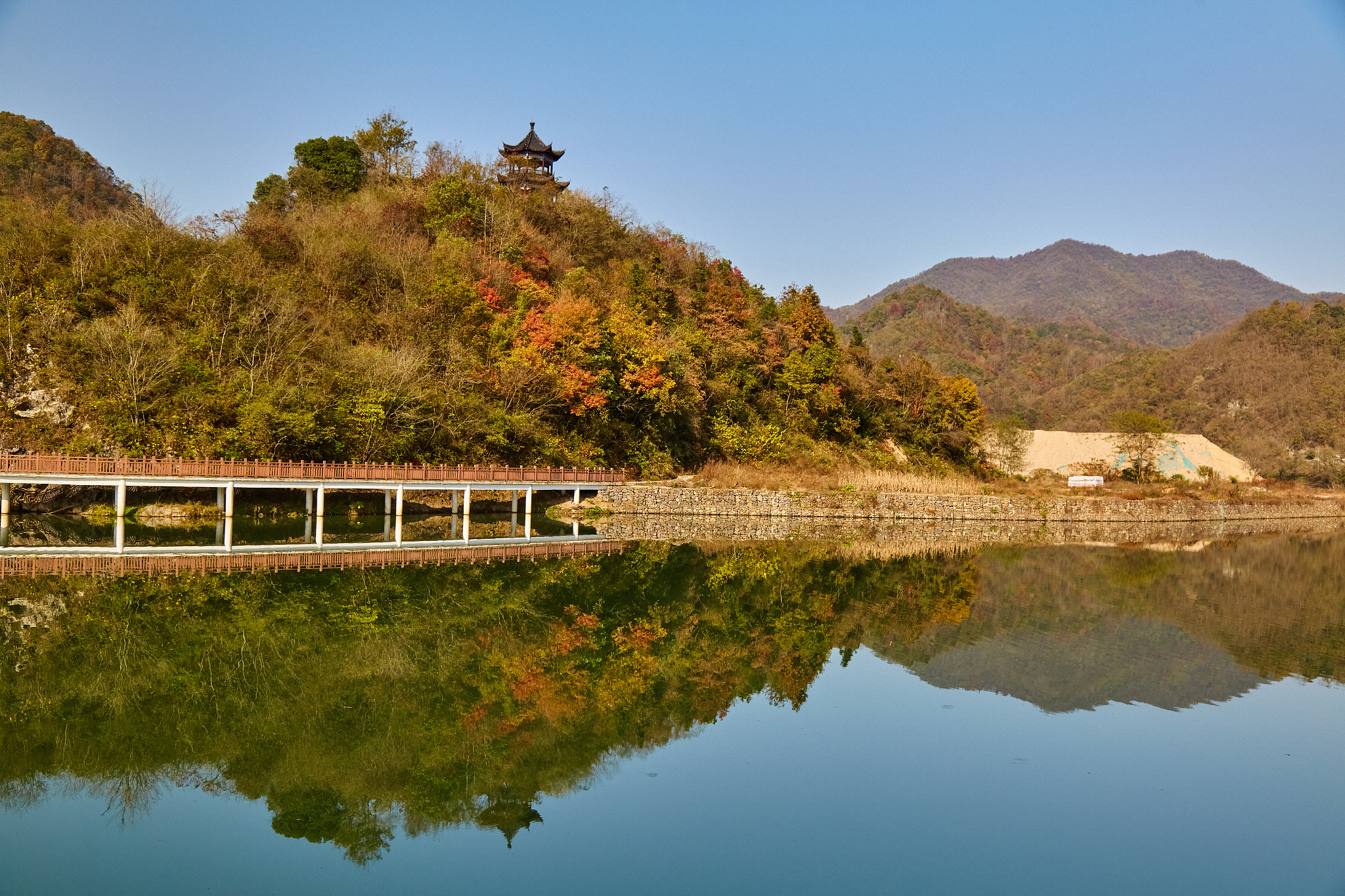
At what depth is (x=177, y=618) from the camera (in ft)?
45.3

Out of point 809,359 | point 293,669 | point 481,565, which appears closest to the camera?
point 293,669

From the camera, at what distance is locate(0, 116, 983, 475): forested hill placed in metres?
26.6

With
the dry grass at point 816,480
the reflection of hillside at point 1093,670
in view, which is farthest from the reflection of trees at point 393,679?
the dry grass at point 816,480

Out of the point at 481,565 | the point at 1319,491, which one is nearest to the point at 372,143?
the point at 481,565

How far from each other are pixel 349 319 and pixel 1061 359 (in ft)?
291

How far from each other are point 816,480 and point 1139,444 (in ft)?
66.6

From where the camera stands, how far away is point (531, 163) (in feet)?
167

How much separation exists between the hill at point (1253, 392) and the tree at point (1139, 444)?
2393cm

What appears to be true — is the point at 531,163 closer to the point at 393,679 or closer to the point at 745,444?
the point at 745,444

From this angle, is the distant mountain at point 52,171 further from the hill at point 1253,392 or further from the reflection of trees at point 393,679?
the hill at point 1253,392

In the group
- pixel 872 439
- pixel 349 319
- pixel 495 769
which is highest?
pixel 349 319

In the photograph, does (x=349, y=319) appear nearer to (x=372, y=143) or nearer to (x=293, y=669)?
(x=372, y=143)

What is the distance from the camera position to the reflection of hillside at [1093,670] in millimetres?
12531

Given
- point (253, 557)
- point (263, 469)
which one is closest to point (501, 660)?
point (253, 557)
